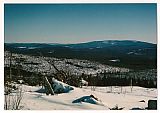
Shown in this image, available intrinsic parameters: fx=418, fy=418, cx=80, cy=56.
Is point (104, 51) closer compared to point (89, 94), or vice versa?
point (89, 94)

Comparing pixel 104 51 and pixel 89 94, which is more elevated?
pixel 104 51

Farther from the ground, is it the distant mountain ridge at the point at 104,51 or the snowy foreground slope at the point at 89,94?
the distant mountain ridge at the point at 104,51

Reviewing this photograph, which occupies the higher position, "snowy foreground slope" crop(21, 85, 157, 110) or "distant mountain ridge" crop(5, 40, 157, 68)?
"distant mountain ridge" crop(5, 40, 157, 68)
